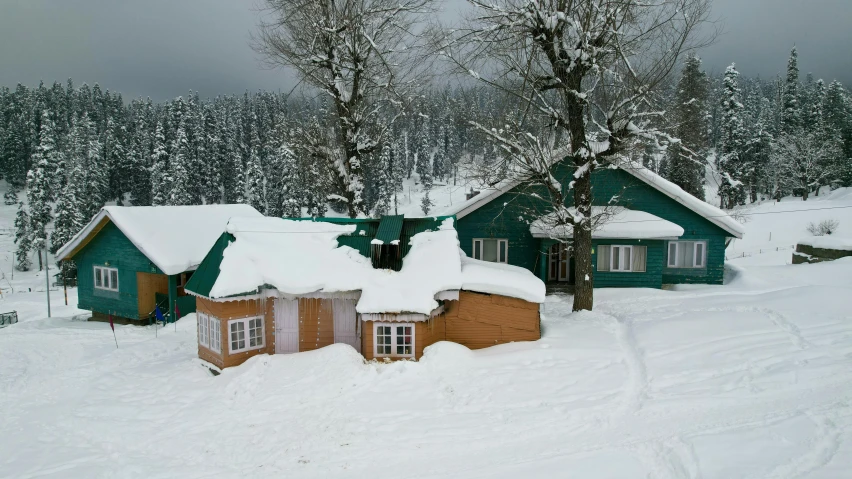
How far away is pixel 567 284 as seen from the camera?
2089 cm

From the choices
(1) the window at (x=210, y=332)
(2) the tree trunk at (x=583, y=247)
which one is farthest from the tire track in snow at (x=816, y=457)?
(1) the window at (x=210, y=332)

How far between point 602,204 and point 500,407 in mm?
13874

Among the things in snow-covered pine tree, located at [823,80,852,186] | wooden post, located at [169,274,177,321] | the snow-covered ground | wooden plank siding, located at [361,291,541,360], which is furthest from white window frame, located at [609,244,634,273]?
snow-covered pine tree, located at [823,80,852,186]

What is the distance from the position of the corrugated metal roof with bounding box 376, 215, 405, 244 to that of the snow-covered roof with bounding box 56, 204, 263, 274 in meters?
10.3

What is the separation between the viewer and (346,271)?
13938mm

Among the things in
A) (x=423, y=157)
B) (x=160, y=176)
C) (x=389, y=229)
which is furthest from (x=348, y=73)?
(x=423, y=157)

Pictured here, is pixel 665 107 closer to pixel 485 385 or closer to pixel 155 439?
pixel 485 385

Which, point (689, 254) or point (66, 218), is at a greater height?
point (66, 218)

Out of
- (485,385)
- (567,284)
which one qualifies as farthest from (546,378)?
(567,284)

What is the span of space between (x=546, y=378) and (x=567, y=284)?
10.5 metres

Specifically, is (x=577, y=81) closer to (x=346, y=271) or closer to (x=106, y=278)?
(x=346, y=271)

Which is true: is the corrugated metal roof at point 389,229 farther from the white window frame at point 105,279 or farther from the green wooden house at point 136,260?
the white window frame at point 105,279

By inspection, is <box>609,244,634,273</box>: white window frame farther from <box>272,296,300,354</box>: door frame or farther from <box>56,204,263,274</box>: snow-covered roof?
<box>56,204,263,274</box>: snow-covered roof

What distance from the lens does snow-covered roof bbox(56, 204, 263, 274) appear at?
20.0 m
